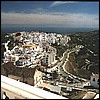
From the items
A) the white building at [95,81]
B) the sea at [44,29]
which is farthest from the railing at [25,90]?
the sea at [44,29]

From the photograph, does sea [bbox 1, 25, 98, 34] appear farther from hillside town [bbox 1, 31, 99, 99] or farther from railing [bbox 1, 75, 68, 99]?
railing [bbox 1, 75, 68, 99]

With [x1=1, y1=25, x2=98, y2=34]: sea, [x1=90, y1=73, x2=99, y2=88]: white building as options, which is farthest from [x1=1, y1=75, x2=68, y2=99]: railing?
[x1=1, y1=25, x2=98, y2=34]: sea

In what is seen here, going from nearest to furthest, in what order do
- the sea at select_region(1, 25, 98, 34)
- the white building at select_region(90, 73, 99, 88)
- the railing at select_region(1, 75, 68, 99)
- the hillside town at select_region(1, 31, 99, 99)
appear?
1. the railing at select_region(1, 75, 68, 99)
2. the white building at select_region(90, 73, 99, 88)
3. the sea at select_region(1, 25, 98, 34)
4. the hillside town at select_region(1, 31, 99, 99)

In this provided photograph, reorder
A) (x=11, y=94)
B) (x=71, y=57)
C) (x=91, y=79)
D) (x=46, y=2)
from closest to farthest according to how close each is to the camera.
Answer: (x=11, y=94) → (x=91, y=79) → (x=46, y=2) → (x=71, y=57)

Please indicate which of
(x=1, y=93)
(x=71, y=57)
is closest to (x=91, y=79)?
(x=71, y=57)

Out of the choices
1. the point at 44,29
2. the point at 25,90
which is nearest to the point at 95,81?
the point at 44,29

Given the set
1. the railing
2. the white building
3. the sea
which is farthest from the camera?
the sea

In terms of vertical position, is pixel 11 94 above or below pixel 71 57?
below

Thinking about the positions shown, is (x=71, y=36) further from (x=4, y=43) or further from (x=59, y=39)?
(x=4, y=43)

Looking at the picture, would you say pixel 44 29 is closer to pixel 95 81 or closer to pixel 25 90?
pixel 95 81
